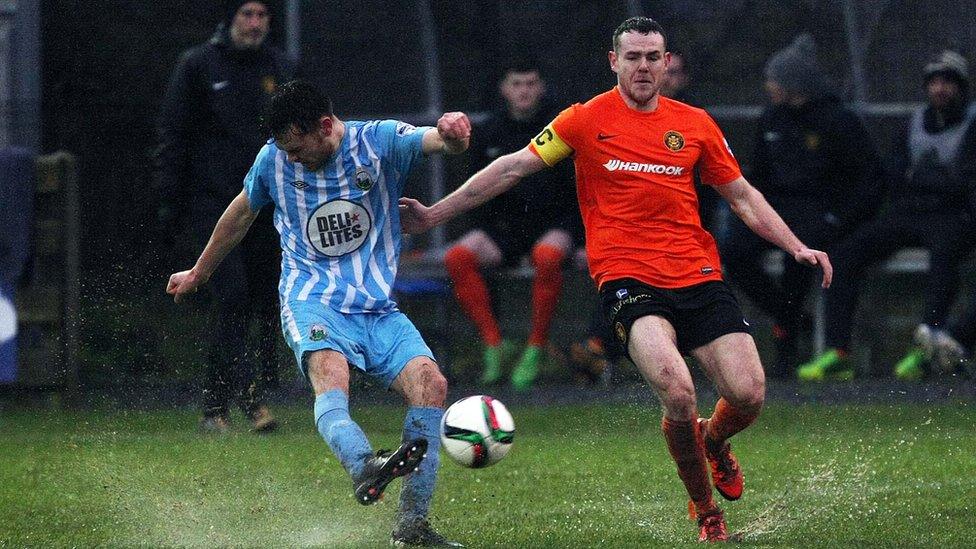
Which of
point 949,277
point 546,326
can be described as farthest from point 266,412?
point 949,277

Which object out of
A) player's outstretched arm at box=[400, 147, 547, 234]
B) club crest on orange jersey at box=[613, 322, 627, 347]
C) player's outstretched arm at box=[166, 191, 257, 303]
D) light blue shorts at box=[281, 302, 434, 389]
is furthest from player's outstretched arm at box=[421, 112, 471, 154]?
club crest on orange jersey at box=[613, 322, 627, 347]

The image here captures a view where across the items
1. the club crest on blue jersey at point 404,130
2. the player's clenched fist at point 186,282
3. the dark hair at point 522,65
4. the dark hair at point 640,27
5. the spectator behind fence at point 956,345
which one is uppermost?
the dark hair at point 640,27

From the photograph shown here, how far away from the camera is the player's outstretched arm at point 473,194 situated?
294 inches

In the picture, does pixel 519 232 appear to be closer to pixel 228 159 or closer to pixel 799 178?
pixel 799 178

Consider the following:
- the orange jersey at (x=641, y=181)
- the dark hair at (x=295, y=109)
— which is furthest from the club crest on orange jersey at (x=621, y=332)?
the dark hair at (x=295, y=109)

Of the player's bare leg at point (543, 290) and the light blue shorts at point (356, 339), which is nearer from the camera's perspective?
the light blue shorts at point (356, 339)

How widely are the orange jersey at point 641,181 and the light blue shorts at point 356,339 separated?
911 mm

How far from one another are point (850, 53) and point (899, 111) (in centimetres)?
58

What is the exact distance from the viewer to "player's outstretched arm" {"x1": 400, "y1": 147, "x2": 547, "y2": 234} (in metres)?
7.46

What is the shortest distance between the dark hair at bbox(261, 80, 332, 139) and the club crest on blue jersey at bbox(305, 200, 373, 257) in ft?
1.18

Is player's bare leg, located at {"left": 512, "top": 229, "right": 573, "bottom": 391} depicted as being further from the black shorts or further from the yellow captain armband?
the black shorts

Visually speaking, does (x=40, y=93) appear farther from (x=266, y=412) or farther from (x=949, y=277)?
(x=949, y=277)

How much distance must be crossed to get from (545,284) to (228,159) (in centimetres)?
257

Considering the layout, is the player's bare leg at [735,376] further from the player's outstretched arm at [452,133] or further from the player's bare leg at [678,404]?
the player's outstretched arm at [452,133]
